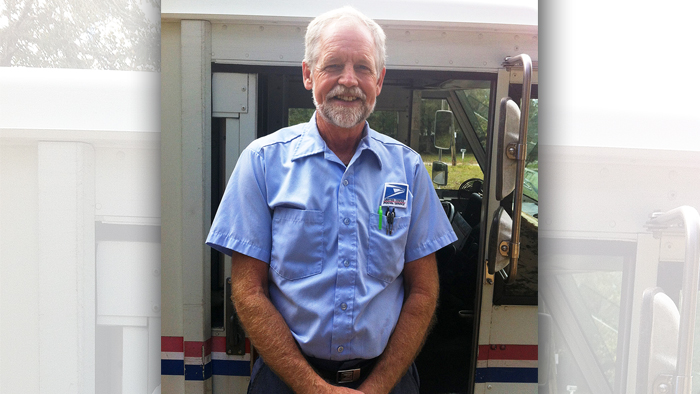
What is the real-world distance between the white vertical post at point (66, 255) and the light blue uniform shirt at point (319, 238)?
383mm

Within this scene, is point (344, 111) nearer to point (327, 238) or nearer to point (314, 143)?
point (314, 143)

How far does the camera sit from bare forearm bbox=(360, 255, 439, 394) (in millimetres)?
1254

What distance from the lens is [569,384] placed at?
4.76 ft

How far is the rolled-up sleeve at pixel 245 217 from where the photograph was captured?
1208mm

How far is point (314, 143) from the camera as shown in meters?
1.27

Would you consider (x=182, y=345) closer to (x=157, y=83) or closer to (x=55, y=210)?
(x=55, y=210)

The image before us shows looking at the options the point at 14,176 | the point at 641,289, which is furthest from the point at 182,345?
the point at 641,289

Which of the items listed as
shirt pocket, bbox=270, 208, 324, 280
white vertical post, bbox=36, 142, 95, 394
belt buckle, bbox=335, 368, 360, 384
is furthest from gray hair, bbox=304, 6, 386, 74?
belt buckle, bbox=335, 368, 360, 384

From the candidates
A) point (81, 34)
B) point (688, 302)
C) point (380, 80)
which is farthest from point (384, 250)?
point (81, 34)

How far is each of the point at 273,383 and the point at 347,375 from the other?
0.19 m

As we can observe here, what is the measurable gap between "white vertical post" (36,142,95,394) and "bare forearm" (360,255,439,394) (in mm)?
772

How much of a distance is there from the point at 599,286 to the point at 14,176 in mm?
1611

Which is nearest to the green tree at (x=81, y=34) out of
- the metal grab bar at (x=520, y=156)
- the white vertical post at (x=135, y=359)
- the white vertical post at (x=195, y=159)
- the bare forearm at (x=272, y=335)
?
the white vertical post at (x=195, y=159)

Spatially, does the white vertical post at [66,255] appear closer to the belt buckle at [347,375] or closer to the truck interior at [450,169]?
the truck interior at [450,169]
